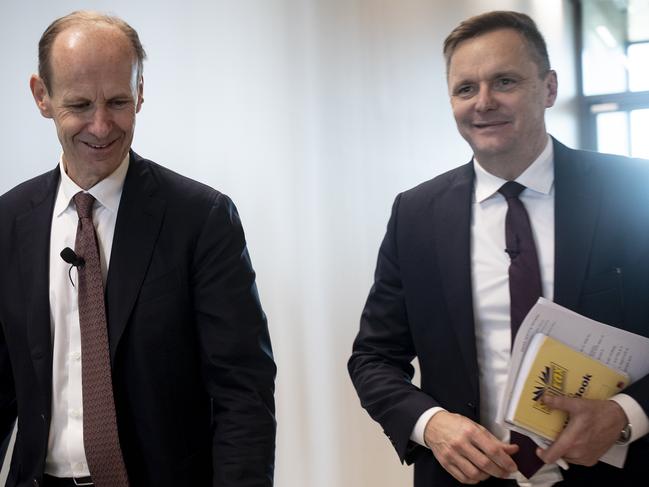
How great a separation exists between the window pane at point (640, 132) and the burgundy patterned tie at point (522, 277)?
351 cm

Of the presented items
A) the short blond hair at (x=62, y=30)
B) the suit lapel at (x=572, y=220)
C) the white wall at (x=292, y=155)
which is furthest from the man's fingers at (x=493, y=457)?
the white wall at (x=292, y=155)

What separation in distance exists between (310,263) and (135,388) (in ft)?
7.02

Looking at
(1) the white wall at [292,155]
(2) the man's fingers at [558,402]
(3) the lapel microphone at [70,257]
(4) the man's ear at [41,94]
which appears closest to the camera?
(2) the man's fingers at [558,402]

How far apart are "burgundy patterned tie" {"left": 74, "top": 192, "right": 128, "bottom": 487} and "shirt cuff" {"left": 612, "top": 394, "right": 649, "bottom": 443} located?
1042 mm

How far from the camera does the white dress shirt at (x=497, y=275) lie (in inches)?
76.7

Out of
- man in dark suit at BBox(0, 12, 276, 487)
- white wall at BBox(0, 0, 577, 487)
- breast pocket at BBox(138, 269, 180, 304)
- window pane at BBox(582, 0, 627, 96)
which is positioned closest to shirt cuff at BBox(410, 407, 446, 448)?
man in dark suit at BBox(0, 12, 276, 487)

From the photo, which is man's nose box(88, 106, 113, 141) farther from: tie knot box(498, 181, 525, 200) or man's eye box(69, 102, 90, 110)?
tie knot box(498, 181, 525, 200)

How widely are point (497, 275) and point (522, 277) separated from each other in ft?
0.26

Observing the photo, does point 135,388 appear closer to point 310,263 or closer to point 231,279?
point 231,279

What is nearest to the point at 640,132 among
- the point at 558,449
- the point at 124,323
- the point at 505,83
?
the point at 505,83

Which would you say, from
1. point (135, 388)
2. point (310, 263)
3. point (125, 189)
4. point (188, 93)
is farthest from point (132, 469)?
point (188, 93)

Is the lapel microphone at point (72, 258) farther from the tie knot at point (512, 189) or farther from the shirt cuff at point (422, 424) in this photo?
the tie knot at point (512, 189)

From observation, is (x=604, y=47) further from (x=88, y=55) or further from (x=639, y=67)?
(x=88, y=55)

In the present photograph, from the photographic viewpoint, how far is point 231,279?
6.30 ft
